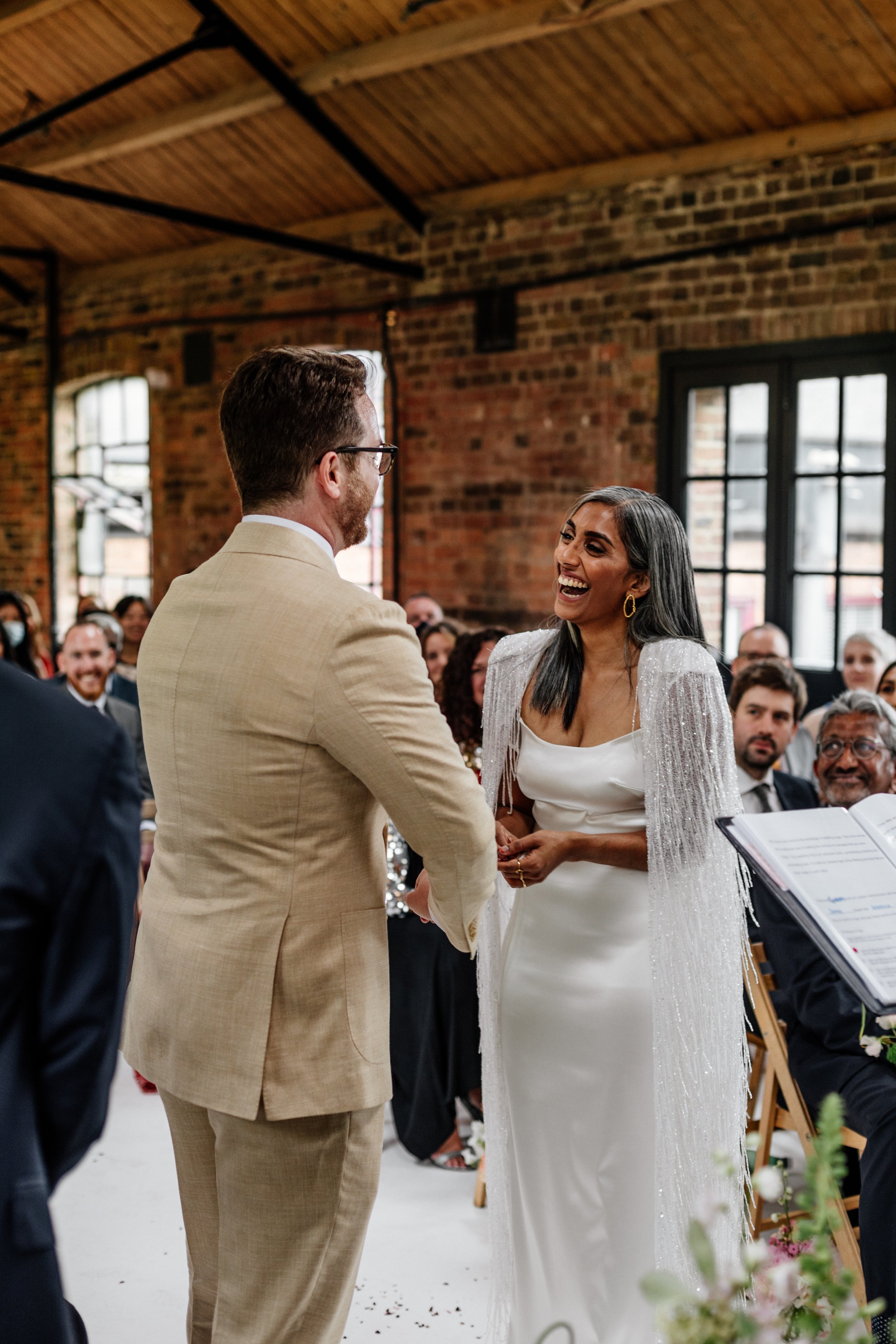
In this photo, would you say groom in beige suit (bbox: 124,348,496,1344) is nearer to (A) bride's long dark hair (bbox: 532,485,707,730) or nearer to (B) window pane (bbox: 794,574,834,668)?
(A) bride's long dark hair (bbox: 532,485,707,730)

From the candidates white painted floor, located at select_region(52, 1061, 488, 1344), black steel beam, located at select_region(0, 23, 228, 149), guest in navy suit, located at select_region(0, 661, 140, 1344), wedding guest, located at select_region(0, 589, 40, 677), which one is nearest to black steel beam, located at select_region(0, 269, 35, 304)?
black steel beam, located at select_region(0, 23, 228, 149)

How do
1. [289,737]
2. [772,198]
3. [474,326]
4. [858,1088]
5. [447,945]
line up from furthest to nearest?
[474,326] < [772,198] < [447,945] < [858,1088] < [289,737]

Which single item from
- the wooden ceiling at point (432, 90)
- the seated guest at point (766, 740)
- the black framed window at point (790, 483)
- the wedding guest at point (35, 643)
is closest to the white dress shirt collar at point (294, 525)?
the seated guest at point (766, 740)

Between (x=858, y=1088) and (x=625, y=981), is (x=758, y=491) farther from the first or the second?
(x=625, y=981)

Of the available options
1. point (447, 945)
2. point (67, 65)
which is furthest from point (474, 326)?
point (447, 945)

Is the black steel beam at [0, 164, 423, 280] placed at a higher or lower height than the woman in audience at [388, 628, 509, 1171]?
higher

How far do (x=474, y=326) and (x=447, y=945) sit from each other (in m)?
4.77

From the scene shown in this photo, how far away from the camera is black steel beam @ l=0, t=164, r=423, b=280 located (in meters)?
6.55

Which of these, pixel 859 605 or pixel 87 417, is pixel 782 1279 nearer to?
pixel 859 605

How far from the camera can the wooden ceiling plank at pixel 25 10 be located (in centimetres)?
691

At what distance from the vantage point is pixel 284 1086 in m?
1.58

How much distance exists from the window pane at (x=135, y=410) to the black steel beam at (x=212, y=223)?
2.47 m

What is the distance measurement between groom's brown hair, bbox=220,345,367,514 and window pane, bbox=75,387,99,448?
30.6ft

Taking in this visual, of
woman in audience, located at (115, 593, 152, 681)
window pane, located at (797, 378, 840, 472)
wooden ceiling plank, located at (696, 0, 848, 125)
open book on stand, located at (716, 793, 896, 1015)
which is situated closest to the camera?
open book on stand, located at (716, 793, 896, 1015)
